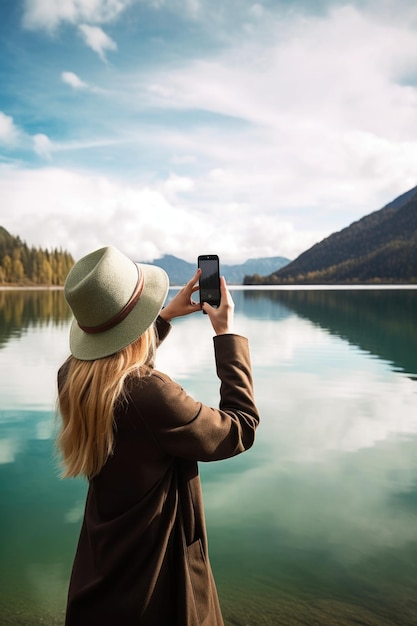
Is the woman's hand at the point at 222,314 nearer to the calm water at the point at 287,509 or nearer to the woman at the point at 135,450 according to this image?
the woman at the point at 135,450

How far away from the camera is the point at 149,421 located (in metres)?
2.21

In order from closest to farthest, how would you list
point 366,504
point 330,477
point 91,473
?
1. point 91,473
2. point 366,504
3. point 330,477

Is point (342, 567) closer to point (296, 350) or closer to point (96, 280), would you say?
point (96, 280)

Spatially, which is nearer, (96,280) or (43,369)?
(96,280)

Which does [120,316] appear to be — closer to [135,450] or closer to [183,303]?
[135,450]

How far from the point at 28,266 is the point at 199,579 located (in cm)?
17824

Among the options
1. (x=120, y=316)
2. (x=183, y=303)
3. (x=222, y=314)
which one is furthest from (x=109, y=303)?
(x=183, y=303)

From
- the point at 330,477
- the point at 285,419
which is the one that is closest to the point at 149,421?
the point at 330,477

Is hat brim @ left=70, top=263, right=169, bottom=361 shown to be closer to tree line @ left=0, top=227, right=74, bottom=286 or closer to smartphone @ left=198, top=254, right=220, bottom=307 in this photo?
smartphone @ left=198, top=254, right=220, bottom=307

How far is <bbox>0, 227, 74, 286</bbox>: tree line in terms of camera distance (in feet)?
545

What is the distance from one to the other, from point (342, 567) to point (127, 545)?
4365 millimetres

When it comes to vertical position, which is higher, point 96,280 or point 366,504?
point 96,280

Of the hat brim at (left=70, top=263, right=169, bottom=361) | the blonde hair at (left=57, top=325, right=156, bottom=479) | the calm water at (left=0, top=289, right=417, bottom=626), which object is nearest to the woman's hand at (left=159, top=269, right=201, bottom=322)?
the hat brim at (left=70, top=263, right=169, bottom=361)

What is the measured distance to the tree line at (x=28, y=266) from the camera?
16612 cm
